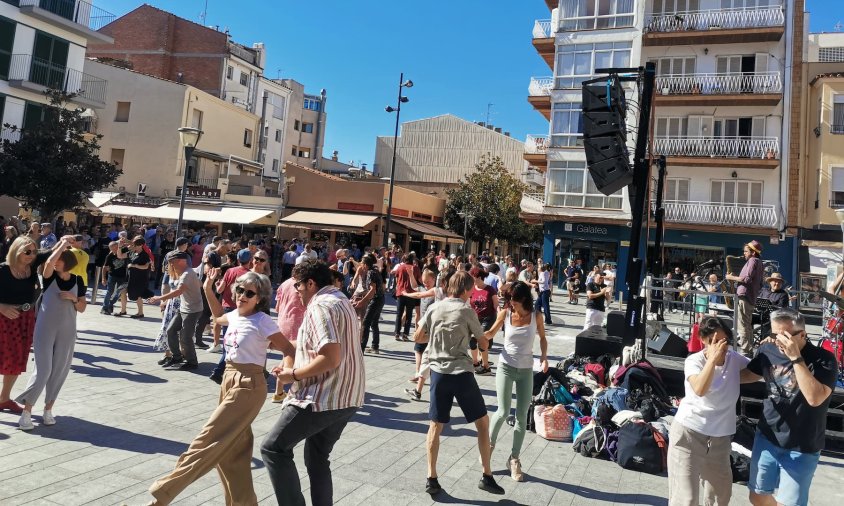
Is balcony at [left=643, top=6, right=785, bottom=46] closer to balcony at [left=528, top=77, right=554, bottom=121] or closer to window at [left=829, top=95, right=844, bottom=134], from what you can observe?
window at [left=829, top=95, right=844, bottom=134]

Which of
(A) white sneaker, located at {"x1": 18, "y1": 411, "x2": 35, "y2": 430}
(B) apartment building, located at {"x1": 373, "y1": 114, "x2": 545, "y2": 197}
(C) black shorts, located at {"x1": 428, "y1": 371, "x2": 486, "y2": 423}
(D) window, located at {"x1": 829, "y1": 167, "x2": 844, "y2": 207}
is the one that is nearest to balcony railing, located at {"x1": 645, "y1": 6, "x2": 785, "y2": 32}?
(D) window, located at {"x1": 829, "y1": 167, "x2": 844, "y2": 207}

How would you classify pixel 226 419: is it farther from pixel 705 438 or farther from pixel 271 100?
pixel 271 100

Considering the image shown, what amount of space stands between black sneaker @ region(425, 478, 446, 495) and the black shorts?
1.48ft

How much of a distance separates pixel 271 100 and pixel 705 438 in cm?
4533

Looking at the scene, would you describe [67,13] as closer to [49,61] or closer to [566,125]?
[49,61]

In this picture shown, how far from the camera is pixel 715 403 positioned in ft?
11.8

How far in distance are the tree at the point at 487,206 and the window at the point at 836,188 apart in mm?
18198

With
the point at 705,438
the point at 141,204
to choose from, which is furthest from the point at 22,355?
the point at 141,204

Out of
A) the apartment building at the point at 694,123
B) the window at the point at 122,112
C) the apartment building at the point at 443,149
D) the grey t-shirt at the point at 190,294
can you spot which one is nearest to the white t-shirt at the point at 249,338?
the grey t-shirt at the point at 190,294

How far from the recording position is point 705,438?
142 inches

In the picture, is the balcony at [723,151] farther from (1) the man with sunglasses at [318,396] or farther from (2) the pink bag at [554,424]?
(1) the man with sunglasses at [318,396]

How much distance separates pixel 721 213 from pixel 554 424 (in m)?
24.1

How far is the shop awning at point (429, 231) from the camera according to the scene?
104 feet

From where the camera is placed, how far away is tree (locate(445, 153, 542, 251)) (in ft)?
123
